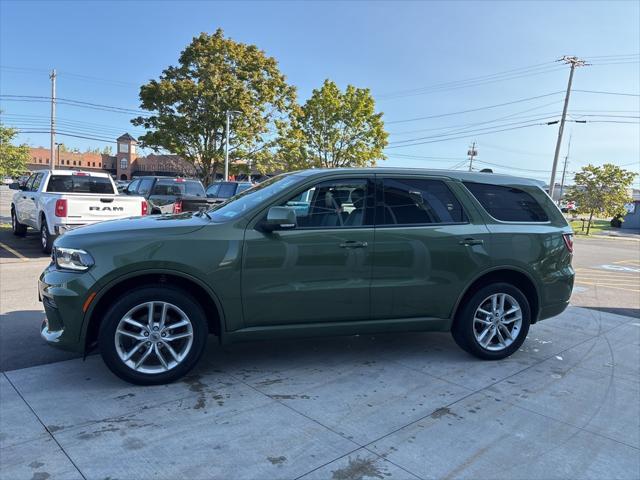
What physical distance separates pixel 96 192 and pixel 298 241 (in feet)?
29.2

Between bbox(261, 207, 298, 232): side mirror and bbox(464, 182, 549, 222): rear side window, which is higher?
bbox(464, 182, 549, 222): rear side window

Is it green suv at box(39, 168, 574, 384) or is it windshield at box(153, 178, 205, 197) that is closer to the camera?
green suv at box(39, 168, 574, 384)

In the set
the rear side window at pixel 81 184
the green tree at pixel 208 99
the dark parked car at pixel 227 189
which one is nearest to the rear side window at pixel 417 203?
the rear side window at pixel 81 184

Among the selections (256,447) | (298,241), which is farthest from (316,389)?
(298,241)

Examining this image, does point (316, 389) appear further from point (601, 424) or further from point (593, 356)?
point (593, 356)

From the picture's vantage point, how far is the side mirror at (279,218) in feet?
12.3

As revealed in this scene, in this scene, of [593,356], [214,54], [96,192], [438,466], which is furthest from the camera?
[214,54]

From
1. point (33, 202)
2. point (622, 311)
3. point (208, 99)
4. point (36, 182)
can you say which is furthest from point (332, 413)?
point (208, 99)

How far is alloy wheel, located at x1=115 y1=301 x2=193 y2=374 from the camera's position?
3.65m

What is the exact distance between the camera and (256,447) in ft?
9.70

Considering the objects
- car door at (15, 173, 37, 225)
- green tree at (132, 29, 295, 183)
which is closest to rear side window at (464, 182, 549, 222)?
car door at (15, 173, 37, 225)

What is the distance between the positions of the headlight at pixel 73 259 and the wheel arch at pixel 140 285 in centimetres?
23

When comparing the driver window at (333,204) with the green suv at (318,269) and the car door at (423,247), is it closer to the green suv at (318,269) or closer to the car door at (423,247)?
the green suv at (318,269)

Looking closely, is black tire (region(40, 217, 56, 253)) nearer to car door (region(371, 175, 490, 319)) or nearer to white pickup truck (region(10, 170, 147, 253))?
white pickup truck (region(10, 170, 147, 253))
